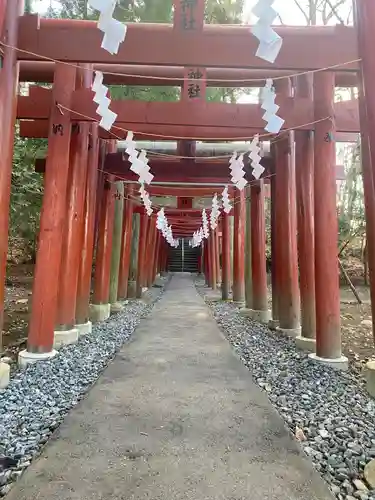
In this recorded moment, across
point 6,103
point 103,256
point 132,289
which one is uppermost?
point 6,103

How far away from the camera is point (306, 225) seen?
595 cm

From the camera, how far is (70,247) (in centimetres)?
592

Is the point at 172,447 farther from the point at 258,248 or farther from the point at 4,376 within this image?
the point at 258,248

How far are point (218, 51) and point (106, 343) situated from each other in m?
4.53

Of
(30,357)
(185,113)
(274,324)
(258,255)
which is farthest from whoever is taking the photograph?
(258,255)

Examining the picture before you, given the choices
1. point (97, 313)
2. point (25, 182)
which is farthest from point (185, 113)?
point (25, 182)

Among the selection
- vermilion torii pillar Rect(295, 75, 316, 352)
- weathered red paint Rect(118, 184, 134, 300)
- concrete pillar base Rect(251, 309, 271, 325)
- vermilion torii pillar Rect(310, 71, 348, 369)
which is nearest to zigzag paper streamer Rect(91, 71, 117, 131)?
vermilion torii pillar Rect(310, 71, 348, 369)

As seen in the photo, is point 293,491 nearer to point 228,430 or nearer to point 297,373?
point 228,430

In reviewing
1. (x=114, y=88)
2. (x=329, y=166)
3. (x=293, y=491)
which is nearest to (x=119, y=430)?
(x=293, y=491)

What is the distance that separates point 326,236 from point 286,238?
1.93 meters

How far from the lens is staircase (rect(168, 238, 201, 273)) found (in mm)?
37281

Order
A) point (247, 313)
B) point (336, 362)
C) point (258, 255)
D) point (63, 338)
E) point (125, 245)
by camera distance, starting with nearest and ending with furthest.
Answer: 1. point (336, 362)
2. point (63, 338)
3. point (258, 255)
4. point (247, 313)
5. point (125, 245)

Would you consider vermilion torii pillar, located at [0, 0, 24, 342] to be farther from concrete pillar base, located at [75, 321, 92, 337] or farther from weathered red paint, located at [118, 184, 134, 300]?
weathered red paint, located at [118, 184, 134, 300]

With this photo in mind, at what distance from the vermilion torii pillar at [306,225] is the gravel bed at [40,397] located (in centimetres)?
302
